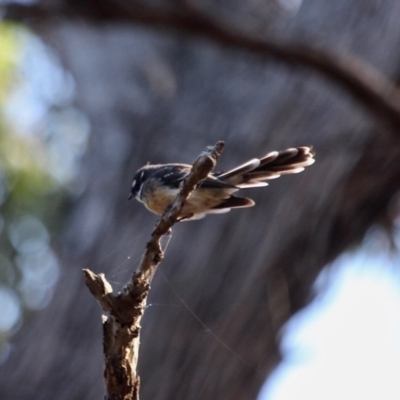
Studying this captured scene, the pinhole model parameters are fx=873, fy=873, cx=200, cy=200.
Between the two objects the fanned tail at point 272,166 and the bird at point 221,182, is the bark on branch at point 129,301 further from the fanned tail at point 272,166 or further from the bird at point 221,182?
the fanned tail at point 272,166

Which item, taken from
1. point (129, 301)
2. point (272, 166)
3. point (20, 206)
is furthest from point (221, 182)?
point (20, 206)

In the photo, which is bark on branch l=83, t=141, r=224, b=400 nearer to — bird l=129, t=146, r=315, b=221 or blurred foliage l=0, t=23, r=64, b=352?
bird l=129, t=146, r=315, b=221

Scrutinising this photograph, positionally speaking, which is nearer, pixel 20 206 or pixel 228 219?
pixel 228 219

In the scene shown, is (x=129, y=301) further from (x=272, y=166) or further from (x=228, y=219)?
(x=228, y=219)

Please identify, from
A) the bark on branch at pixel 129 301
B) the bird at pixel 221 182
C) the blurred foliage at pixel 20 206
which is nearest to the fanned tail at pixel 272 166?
the bird at pixel 221 182

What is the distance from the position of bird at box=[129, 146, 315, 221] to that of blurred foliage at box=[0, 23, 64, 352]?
372 cm

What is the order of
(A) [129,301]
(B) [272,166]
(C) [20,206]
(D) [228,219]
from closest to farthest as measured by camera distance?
1. (A) [129,301]
2. (B) [272,166]
3. (D) [228,219]
4. (C) [20,206]

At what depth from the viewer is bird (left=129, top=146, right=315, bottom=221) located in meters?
3.12

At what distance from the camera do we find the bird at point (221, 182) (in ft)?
10.2

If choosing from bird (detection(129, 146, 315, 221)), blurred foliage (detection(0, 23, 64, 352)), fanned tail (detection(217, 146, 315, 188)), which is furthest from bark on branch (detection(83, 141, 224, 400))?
blurred foliage (detection(0, 23, 64, 352))

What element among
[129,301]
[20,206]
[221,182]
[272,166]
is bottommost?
[129,301]

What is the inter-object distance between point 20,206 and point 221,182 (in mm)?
Result: 5077

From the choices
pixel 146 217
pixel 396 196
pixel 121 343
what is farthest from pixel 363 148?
pixel 121 343

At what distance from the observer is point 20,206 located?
801 centimetres
